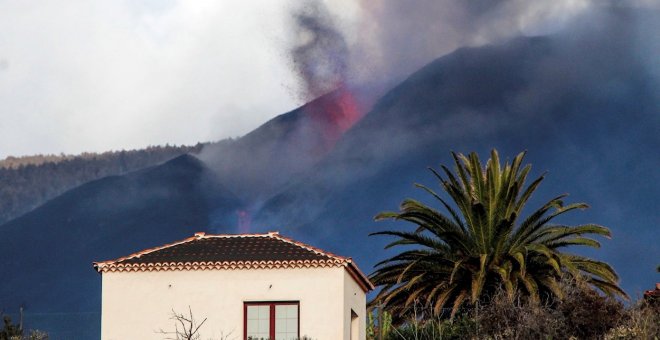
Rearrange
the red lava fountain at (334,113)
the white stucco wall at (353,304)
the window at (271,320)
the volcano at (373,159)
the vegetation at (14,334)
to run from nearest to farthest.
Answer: the window at (271,320)
the white stucco wall at (353,304)
the vegetation at (14,334)
the red lava fountain at (334,113)
the volcano at (373,159)

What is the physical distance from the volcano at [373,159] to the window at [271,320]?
110044 millimetres

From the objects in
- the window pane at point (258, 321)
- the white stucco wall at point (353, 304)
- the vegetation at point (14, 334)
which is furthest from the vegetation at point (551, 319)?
the vegetation at point (14, 334)

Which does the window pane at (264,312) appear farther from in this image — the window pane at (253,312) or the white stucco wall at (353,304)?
the white stucco wall at (353,304)

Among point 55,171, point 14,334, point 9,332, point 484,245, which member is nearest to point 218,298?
point 14,334

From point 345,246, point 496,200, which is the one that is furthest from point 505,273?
point 345,246

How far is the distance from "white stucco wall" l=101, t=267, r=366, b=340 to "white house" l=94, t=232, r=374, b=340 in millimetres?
30

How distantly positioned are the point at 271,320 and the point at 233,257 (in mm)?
2313

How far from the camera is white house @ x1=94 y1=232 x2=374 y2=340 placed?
129 feet

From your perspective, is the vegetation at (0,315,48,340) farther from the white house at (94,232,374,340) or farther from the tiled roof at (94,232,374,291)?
the tiled roof at (94,232,374,291)

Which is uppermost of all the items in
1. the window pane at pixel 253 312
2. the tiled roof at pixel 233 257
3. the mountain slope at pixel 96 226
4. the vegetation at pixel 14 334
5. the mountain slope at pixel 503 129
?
the mountain slope at pixel 503 129

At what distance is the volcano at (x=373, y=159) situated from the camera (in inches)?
6019

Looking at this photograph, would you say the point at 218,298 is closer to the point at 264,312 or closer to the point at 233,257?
the point at 233,257

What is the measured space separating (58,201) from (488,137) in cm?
5322

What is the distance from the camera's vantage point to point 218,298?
130 feet
